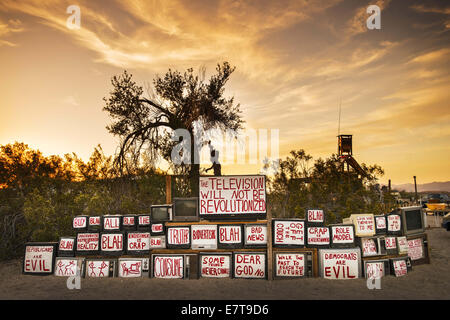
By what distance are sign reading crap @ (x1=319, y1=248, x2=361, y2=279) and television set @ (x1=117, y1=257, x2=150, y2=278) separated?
565 cm

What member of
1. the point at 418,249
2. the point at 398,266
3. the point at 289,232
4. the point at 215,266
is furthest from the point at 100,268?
the point at 418,249

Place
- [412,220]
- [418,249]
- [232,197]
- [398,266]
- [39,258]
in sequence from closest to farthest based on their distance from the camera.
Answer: [398,266] → [232,197] → [39,258] → [412,220] → [418,249]

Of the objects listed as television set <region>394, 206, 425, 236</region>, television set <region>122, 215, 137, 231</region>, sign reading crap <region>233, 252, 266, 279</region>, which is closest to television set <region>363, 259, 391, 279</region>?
television set <region>394, 206, 425, 236</region>

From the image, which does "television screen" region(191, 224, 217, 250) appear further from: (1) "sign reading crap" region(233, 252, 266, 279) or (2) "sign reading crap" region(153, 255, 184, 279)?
(1) "sign reading crap" region(233, 252, 266, 279)

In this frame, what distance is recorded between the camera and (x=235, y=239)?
9.42 meters

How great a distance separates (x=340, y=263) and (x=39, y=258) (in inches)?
394

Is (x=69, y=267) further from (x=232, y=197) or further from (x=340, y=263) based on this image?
(x=340, y=263)

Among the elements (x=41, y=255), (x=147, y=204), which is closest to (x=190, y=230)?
(x=41, y=255)

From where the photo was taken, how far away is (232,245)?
9406 mm

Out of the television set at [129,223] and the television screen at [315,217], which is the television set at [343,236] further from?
the television set at [129,223]

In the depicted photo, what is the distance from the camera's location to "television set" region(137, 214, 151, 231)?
33.4ft

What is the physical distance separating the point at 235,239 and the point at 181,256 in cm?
183

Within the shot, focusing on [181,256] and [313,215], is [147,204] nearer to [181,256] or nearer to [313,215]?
[181,256]

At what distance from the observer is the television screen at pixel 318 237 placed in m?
9.27
